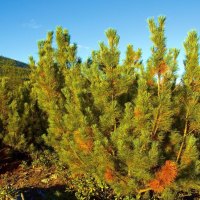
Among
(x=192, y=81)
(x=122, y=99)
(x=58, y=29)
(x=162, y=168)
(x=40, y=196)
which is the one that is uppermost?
(x=58, y=29)

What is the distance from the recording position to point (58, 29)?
1247 centimetres

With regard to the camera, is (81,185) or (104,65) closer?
(104,65)

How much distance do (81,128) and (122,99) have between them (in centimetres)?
157

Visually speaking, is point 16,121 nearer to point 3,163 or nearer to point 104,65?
point 3,163

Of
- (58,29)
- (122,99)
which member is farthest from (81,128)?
(58,29)

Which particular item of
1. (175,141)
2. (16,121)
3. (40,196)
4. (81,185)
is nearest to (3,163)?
(16,121)

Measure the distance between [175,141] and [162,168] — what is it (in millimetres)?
962

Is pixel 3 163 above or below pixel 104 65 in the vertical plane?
below

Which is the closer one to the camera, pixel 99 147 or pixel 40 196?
pixel 99 147

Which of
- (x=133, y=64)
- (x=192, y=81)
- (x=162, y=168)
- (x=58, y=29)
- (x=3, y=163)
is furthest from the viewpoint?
(x=3, y=163)

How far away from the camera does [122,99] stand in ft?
31.5

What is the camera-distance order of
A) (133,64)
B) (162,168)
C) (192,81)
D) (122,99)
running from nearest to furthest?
(162,168), (192,81), (122,99), (133,64)

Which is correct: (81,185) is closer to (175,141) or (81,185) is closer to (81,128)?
(81,128)

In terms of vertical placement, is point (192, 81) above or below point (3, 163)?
above
